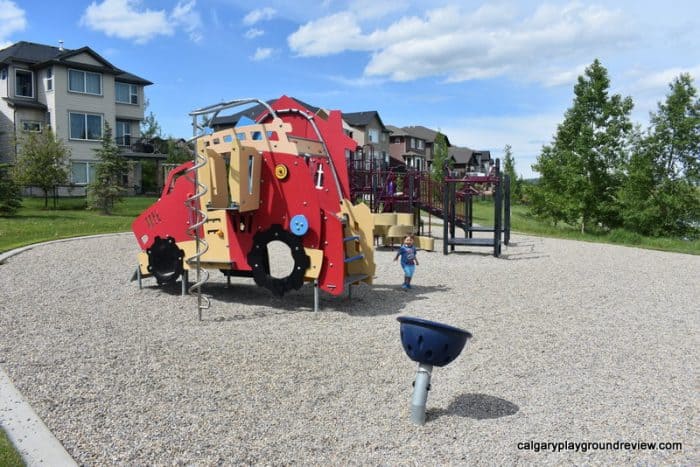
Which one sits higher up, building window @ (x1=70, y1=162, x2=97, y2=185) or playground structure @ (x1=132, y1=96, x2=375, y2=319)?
building window @ (x1=70, y1=162, x2=97, y2=185)

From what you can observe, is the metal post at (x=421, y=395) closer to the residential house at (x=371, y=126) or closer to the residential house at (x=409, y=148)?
the residential house at (x=371, y=126)

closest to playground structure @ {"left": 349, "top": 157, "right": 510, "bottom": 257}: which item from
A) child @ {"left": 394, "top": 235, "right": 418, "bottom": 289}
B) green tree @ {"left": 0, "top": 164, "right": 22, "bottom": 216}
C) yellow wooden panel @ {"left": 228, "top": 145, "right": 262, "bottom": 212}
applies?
child @ {"left": 394, "top": 235, "right": 418, "bottom": 289}

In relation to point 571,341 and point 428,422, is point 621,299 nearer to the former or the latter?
point 571,341

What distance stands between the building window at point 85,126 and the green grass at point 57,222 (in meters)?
6.67

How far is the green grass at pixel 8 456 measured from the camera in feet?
11.1

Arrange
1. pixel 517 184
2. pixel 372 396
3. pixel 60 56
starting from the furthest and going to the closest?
pixel 517 184 < pixel 60 56 < pixel 372 396

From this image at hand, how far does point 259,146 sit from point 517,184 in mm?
60447

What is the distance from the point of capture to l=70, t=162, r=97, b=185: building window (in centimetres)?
3313

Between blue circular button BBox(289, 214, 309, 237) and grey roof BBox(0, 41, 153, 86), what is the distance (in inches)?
1202

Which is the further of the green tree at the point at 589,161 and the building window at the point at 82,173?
the building window at the point at 82,173

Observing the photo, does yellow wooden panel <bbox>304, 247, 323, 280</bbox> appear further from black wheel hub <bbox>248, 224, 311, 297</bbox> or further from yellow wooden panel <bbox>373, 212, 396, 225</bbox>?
yellow wooden panel <bbox>373, 212, 396, 225</bbox>

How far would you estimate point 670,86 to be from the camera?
968 inches

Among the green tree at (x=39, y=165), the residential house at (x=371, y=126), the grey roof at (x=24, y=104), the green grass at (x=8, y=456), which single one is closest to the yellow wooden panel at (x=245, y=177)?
the green grass at (x=8, y=456)

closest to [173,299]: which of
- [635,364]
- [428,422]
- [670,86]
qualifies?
[428,422]
